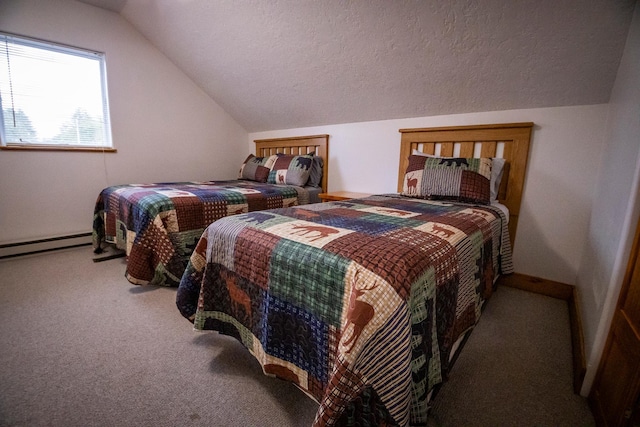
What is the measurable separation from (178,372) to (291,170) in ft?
6.62

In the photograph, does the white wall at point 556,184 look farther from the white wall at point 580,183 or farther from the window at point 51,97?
the window at point 51,97

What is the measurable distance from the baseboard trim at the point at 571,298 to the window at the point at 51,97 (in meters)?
3.78

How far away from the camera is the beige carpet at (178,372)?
953mm

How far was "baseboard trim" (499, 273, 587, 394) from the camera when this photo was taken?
43.5 inches

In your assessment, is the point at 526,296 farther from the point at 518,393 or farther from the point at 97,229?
the point at 97,229

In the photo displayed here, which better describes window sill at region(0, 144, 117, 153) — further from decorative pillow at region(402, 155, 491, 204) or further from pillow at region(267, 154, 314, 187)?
decorative pillow at region(402, 155, 491, 204)

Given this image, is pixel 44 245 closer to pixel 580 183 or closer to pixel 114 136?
pixel 114 136

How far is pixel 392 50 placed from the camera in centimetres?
187

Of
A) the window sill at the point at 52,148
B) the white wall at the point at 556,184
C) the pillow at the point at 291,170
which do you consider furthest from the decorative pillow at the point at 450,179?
the window sill at the point at 52,148

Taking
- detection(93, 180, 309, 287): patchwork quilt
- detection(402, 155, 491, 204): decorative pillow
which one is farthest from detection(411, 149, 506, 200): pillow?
detection(93, 180, 309, 287): patchwork quilt

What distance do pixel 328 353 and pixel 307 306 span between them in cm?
14

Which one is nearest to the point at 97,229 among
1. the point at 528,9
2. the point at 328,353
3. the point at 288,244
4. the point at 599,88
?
the point at 288,244

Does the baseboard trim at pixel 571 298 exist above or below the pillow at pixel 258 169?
below

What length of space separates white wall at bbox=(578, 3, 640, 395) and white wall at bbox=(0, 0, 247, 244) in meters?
3.56
